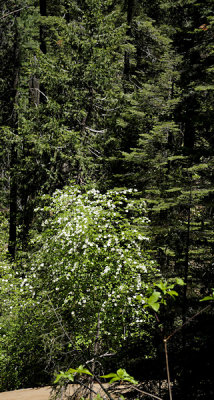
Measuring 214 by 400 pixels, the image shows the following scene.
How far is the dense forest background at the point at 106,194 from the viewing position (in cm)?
523

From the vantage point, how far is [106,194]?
30.6ft

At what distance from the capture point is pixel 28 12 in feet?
39.2

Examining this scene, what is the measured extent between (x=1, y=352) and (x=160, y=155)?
297 inches

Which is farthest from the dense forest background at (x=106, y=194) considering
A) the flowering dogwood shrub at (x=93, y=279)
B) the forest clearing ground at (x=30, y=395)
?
the forest clearing ground at (x=30, y=395)

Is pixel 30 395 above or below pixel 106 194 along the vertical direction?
below

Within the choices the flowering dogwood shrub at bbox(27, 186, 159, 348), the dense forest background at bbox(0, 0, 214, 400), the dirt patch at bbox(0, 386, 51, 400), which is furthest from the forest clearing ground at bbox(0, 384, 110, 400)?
the flowering dogwood shrub at bbox(27, 186, 159, 348)

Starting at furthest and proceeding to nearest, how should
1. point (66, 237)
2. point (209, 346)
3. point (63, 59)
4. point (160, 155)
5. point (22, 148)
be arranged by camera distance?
point (22, 148) → point (63, 59) → point (160, 155) → point (66, 237) → point (209, 346)

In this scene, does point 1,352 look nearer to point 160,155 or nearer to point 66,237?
point 66,237

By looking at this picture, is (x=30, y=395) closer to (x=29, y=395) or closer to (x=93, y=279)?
(x=29, y=395)

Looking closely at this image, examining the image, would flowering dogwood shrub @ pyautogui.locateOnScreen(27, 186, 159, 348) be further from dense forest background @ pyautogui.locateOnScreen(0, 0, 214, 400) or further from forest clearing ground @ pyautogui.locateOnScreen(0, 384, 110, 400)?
forest clearing ground @ pyautogui.locateOnScreen(0, 384, 110, 400)

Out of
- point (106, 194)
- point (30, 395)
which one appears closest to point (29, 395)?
point (30, 395)

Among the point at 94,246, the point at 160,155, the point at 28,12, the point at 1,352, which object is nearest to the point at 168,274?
the point at 94,246

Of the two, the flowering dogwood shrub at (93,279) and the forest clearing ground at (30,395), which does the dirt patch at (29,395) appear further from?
the flowering dogwood shrub at (93,279)

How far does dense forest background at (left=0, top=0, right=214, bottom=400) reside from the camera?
Answer: 5.23 meters
